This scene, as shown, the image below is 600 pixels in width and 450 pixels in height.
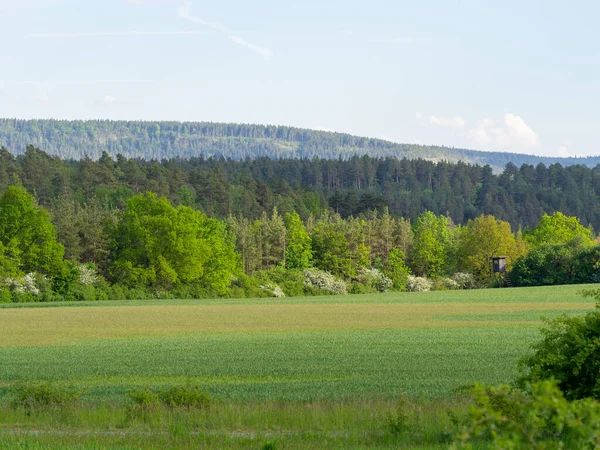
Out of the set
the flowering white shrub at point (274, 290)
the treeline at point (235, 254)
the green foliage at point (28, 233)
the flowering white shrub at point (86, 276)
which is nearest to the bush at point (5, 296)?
the treeline at point (235, 254)

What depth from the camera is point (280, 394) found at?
21.9 m

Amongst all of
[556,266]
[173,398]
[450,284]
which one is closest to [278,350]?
[173,398]

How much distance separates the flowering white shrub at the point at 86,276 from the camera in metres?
93.6

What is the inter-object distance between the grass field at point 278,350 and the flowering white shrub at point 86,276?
1694 cm

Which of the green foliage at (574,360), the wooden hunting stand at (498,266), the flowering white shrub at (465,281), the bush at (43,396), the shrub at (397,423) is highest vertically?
the green foliage at (574,360)

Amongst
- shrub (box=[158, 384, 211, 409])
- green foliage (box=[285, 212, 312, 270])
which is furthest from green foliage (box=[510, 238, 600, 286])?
shrub (box=[158, 384, 211, 409])

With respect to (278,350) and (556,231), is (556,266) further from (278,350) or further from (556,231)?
(278,350)

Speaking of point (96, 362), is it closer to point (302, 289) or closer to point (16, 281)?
point (16, 281)

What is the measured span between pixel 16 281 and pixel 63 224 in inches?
876

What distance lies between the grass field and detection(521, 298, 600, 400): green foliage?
12.7ft

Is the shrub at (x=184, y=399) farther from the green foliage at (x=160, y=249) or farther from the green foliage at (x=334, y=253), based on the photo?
the green foliage at (x=334, y=253)

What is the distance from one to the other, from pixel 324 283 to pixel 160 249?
1095 inches

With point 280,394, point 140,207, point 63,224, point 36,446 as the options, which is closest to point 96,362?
point 280,394

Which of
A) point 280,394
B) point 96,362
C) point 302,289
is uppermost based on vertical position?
point 280,394
